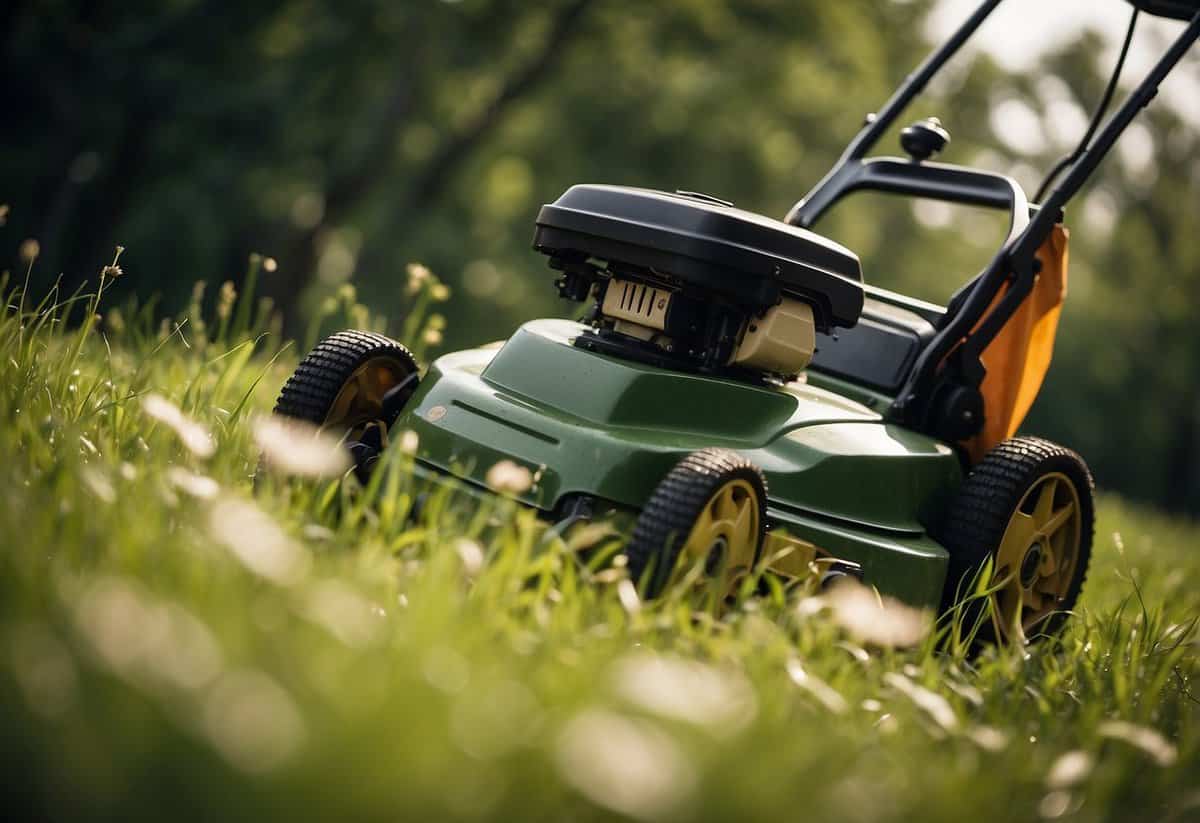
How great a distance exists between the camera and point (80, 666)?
1.51m

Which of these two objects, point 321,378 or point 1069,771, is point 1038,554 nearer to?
point 1069,771

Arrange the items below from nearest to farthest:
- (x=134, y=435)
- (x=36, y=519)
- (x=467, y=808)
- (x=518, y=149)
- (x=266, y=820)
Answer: (x=266, y=820), (x=467, y=808), (x=36, y=519), (x=134, y=435), (x=518, y=149)

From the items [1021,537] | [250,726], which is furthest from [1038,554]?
[250,726]

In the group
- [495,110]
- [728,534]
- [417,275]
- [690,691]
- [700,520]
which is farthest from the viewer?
[495,110]

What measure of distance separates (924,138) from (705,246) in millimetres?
1654

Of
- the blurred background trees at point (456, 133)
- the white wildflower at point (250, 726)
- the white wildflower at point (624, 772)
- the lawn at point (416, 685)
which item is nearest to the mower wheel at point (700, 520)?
the lawn at point (416, 685)

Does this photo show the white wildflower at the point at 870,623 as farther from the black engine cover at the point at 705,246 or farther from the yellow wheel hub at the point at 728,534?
the black engine cover at the point at 705,246

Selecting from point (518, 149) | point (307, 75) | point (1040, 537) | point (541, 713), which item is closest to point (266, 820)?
point (541, 713)

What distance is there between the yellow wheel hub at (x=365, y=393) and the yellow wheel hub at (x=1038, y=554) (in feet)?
5.51

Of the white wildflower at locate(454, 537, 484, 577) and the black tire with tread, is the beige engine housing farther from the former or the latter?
the white wildflower at locate(454, 537, 484, 577)

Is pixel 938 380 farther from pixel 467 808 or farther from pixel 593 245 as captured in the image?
pixel 467 808

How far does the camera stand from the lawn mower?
9.82 ft

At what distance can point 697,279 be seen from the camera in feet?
10.3

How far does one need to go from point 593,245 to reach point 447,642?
1.60 meters
